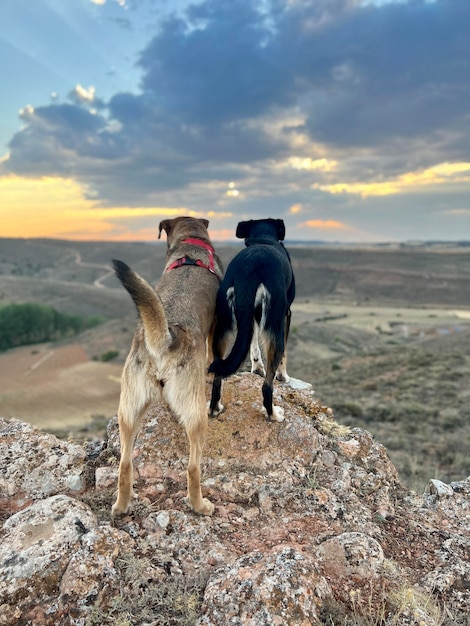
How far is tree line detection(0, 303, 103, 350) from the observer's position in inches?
1839

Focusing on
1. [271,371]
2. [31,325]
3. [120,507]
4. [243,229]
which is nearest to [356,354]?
[243,229]

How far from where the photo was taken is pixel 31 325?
159 feet

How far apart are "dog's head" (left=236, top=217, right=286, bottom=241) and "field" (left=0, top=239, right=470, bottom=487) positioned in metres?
5.47

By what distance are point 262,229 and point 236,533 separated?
3.42 meters

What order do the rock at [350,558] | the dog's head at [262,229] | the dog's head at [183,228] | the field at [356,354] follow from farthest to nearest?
the field at [356,354]
the dog's head at [183,228]
the dog's head at [262,229]
the rock at [350,558]

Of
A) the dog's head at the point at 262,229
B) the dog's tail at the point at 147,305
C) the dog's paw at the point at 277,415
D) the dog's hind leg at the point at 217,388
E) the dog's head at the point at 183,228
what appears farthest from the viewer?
the dog's head at the point at 183,228

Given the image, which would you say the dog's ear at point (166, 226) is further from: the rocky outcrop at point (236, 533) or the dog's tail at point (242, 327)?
the rocky outcrop at point (236, 533)

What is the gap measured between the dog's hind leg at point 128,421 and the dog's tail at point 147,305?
37 cm

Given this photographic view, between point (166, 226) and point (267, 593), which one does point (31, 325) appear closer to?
point (166, 226)

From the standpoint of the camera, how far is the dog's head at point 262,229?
5422 mm

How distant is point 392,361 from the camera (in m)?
22.6

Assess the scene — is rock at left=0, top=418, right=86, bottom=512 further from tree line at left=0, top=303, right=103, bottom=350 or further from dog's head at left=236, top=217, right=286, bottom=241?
tree line at left=0, top=303, right=103, bottom=350

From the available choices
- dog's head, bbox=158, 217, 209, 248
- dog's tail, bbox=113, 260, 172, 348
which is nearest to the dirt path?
dog's head, bbox=158, 217, 209, 248

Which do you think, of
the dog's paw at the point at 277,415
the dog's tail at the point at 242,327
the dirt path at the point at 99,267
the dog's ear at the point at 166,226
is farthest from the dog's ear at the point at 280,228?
the dirt path at the point at 99,267
